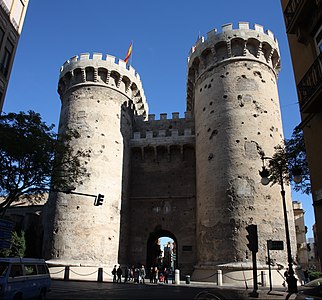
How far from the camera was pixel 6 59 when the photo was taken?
16.0 meters

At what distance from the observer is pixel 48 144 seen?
52.6ft

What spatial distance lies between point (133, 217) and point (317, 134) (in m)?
17.8

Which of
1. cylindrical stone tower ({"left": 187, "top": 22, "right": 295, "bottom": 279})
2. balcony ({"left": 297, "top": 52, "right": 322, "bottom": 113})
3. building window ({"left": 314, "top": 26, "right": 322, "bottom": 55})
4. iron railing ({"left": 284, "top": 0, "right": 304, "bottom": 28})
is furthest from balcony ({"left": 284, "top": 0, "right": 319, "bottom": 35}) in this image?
cylindrical stone tower ({"left": 187, "top": 22, "right": 295, "bottom": 279})

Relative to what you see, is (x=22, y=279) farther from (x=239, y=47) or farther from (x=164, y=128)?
(x=239, y=47)

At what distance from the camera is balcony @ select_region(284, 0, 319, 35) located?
9516mm

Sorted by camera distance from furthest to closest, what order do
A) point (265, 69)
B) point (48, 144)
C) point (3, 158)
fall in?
1. point (265, 69)
2. point (48, 144)
3. point (3, 158)

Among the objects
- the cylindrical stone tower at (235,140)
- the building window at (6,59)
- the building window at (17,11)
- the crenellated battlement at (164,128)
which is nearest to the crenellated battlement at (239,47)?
the cylindrical stone tower at (235,140)

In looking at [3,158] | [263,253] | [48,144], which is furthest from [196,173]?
[3,158]

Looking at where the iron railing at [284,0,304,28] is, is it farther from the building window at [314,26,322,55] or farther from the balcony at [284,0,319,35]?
the building window at [314,26,322,55]

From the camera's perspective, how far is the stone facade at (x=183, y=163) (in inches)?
770

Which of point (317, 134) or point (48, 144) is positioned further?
point (48, 144)

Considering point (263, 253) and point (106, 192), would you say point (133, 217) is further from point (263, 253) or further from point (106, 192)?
point (263, 253)

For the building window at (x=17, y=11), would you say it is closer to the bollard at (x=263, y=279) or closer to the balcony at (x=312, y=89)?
the balcony at (x=312, y=89)

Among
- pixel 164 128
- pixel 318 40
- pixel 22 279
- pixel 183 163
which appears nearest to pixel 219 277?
pixel 183 163
